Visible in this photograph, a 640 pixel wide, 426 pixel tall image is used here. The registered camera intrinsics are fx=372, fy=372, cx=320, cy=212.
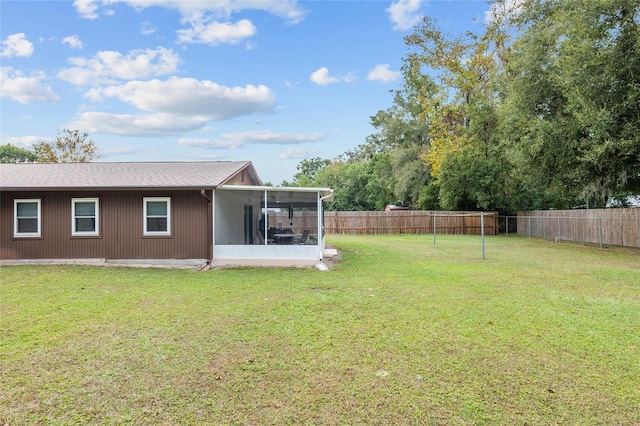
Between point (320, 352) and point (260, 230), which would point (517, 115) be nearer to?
point (260, 230)

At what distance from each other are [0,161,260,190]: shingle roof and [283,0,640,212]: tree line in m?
11.5

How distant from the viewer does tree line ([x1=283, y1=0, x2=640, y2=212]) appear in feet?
39.4

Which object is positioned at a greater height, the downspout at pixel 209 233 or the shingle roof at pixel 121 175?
the shingle roof at pixel 121 175

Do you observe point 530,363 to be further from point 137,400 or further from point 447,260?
point 447,260

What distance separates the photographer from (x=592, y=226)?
16750 mm

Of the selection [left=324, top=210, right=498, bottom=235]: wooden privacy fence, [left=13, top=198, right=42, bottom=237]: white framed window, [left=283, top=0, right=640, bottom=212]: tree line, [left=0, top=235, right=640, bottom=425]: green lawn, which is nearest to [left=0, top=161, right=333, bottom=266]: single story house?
[left=13, top=198, right=42, bottom=237]: white framed window

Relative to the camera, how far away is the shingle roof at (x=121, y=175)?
32.7 ft

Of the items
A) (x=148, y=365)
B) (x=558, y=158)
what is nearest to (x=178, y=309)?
(x=148, y=365)

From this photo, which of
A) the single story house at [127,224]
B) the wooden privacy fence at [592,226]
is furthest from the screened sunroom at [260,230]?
the wooden privacy fence at [592,226]

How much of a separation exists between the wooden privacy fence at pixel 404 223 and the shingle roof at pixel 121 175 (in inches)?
437

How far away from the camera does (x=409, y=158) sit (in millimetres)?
27500

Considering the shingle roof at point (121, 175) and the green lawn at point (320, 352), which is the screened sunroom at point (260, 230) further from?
the green lawn at point (320, 352)

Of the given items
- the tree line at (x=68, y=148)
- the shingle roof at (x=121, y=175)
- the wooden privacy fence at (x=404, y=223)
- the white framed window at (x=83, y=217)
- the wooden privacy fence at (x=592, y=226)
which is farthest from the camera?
the tree line at (x=68, y=148)

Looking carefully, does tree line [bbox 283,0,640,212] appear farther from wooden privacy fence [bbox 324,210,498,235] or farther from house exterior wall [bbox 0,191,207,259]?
house exterior wall [bbox 0,191,207,259]
